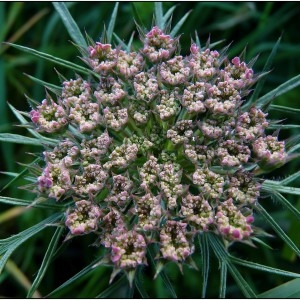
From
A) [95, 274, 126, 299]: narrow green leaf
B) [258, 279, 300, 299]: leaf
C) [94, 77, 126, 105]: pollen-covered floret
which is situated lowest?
[258, 279, 300, 299]: leaf

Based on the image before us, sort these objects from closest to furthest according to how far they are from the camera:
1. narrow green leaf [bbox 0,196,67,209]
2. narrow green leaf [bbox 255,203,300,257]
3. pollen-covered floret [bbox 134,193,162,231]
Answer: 1. pollen-covered floret [bbox 134,193,162,231]
2. narrow green leaf [bbox 255,203,300,257]
3. narrow green leaf [bbox 0,196,67,209]

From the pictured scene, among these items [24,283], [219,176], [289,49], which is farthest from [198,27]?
[24,283]

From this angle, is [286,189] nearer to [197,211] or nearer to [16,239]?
[197,211]

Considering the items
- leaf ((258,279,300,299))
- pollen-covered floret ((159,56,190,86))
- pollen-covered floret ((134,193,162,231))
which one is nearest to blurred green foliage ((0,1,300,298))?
leaf ((258,279,300,299))

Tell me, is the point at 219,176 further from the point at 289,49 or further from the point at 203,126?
the point at 289,49

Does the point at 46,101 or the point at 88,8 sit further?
the point at 88,8

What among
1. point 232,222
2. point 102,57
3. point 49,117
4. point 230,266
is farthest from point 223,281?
point 102,57

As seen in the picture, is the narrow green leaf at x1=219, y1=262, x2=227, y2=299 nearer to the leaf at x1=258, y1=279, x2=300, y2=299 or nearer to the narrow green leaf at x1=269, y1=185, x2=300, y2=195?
the leaf at x1=258, y1=279, x2=300, y2=299
